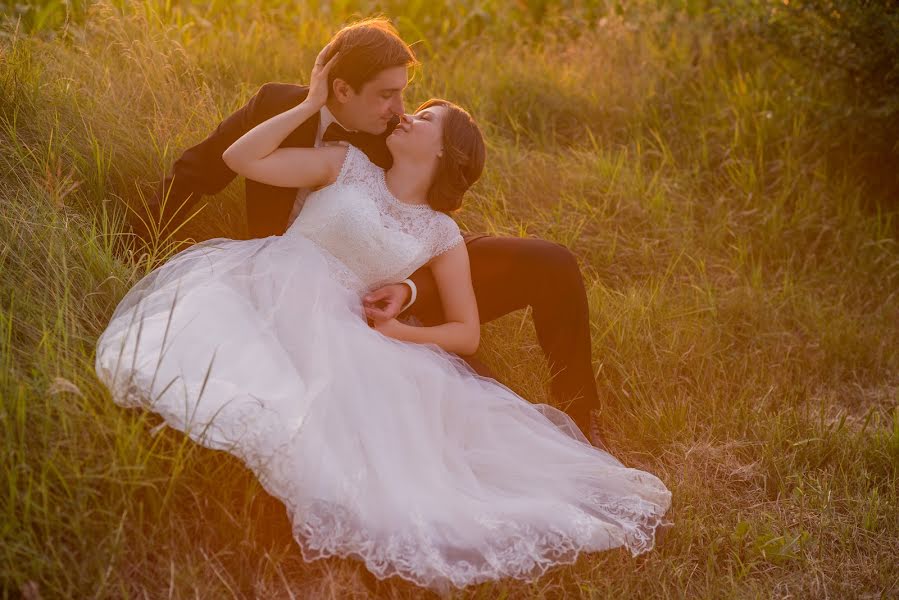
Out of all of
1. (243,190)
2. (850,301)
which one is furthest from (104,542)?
(850,301)

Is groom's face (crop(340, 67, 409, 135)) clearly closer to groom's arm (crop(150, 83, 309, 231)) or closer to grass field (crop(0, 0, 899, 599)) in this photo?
groom's arm (crop(150, 83, 309, 231))

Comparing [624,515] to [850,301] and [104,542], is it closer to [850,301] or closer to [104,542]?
[104,542]

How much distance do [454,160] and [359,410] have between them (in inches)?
45.7

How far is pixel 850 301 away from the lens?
5059 mm

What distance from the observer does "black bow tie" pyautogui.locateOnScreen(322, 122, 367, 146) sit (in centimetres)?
358

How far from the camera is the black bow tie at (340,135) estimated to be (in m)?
3.58

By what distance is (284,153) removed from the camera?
11.2 feet

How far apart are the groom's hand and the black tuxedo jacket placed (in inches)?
21.6

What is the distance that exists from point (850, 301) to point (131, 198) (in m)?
3.94

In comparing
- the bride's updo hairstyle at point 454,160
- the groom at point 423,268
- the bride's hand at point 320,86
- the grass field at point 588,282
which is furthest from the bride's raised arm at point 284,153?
the grass field at point 588,282

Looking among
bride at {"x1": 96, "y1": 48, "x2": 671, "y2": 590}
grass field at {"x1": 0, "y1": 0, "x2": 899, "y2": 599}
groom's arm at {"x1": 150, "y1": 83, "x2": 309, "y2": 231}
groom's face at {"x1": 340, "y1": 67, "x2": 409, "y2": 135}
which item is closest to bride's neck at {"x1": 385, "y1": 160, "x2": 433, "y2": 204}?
bride at {"x1": 96, "y1": 48, "x2": 671, "y2": 590}

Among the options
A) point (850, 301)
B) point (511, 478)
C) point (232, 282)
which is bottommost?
point (850, 301)

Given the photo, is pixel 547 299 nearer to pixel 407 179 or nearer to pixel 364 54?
pixel 407 179

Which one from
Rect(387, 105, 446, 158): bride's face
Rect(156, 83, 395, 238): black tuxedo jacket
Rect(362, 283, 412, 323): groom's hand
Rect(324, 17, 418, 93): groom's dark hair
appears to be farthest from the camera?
Rect(156, 83, 395, 238): black tuxedo jacket
